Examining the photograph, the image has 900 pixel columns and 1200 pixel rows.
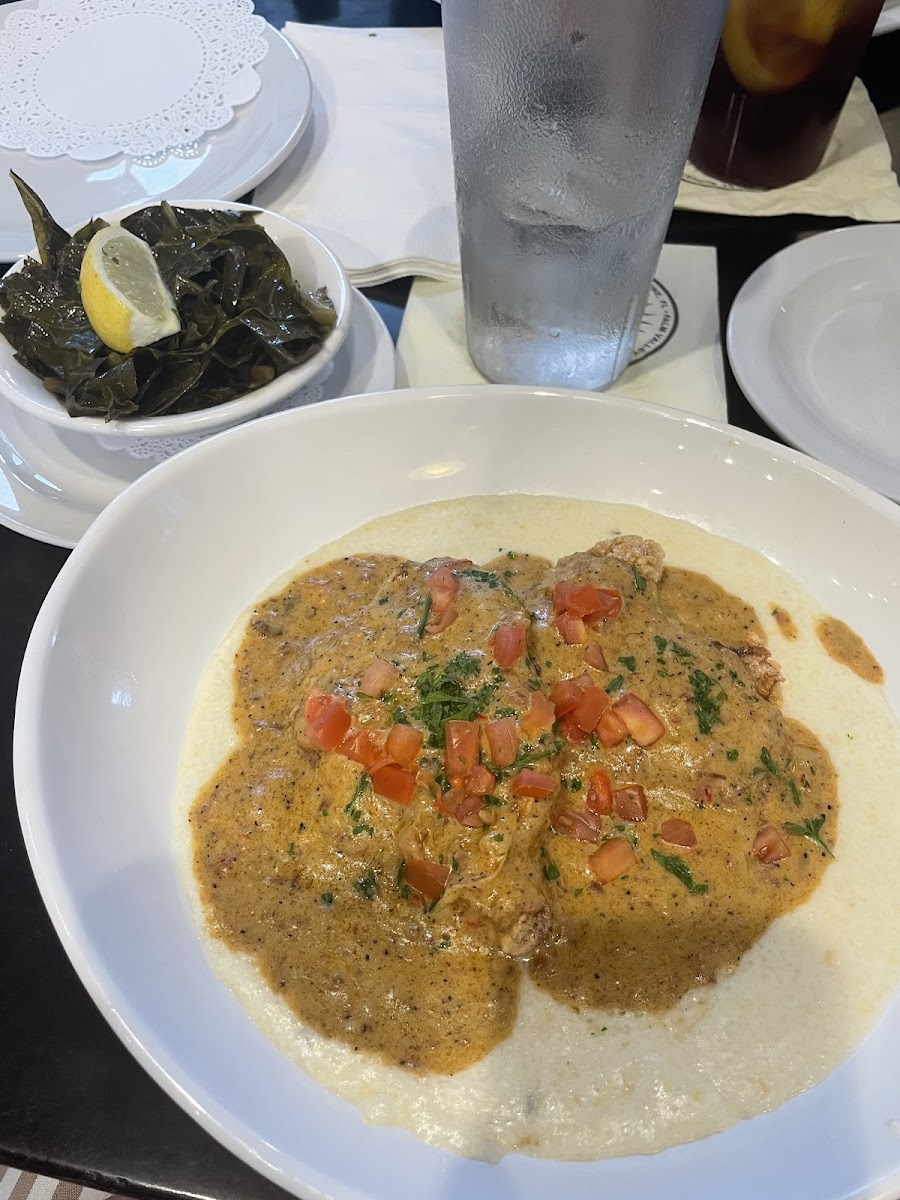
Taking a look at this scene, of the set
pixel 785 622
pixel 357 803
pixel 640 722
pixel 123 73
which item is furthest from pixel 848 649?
pixel 123 73

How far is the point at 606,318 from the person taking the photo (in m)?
3.13

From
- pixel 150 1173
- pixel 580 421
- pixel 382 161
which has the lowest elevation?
pixel 150 1173

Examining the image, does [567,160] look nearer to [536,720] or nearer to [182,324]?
[182,324]

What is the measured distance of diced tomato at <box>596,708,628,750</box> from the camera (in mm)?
2332

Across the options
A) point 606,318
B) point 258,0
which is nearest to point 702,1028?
point 606,318

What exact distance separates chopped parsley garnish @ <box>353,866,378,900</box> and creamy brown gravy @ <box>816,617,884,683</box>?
1.55 metres

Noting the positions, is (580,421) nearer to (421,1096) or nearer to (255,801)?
(255,801)

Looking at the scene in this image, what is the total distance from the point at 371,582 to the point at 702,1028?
1590mm

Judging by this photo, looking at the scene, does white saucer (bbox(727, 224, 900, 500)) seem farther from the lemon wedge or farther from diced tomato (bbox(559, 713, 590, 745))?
the lemon wedge

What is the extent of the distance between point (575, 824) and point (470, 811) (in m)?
0.33

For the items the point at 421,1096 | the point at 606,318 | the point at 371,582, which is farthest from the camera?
the point at 606,318

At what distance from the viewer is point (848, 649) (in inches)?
106

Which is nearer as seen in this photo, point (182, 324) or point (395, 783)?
point (395, 783)

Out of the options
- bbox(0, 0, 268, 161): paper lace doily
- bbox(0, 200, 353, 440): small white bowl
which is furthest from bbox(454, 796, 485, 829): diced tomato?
bbox(0, 0, 268, 161): paper lace doily
